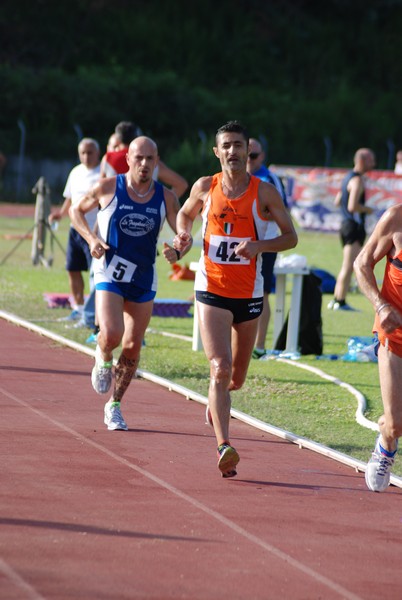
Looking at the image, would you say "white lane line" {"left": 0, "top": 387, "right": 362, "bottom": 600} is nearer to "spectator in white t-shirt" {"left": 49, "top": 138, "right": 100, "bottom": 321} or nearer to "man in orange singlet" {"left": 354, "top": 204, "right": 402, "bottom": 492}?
"man in orange singlet" {"left": 354, "top": 204, "right": 402, "bottom": 492}

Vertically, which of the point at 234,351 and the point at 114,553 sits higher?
the point at 234,351

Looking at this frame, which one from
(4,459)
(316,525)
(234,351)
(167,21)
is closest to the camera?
(316,525)

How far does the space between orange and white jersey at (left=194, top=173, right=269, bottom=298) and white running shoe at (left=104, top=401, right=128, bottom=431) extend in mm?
1476

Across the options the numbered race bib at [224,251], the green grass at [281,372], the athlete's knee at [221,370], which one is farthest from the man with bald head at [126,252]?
the green grass at [281,372]

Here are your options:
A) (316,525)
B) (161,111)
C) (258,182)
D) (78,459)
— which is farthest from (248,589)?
(161,111)

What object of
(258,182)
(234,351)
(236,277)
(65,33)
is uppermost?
(65,33)

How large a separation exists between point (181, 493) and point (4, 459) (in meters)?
1.25

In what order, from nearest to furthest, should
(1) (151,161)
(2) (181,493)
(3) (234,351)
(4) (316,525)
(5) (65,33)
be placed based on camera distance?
1. (4) (316,525)
2. (2) (181,493)
3. (3) (234,351)
4. (1) (151,161)
5. (5) (65,33)

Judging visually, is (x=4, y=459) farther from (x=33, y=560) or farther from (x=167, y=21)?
(x=167, y=21)

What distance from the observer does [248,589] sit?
216 inches

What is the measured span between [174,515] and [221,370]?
4.13 feet

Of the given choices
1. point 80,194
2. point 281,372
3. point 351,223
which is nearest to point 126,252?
point 281,372

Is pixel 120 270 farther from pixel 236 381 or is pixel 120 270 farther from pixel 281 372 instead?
pixel 281 372

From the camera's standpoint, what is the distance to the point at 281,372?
11.9 metres
